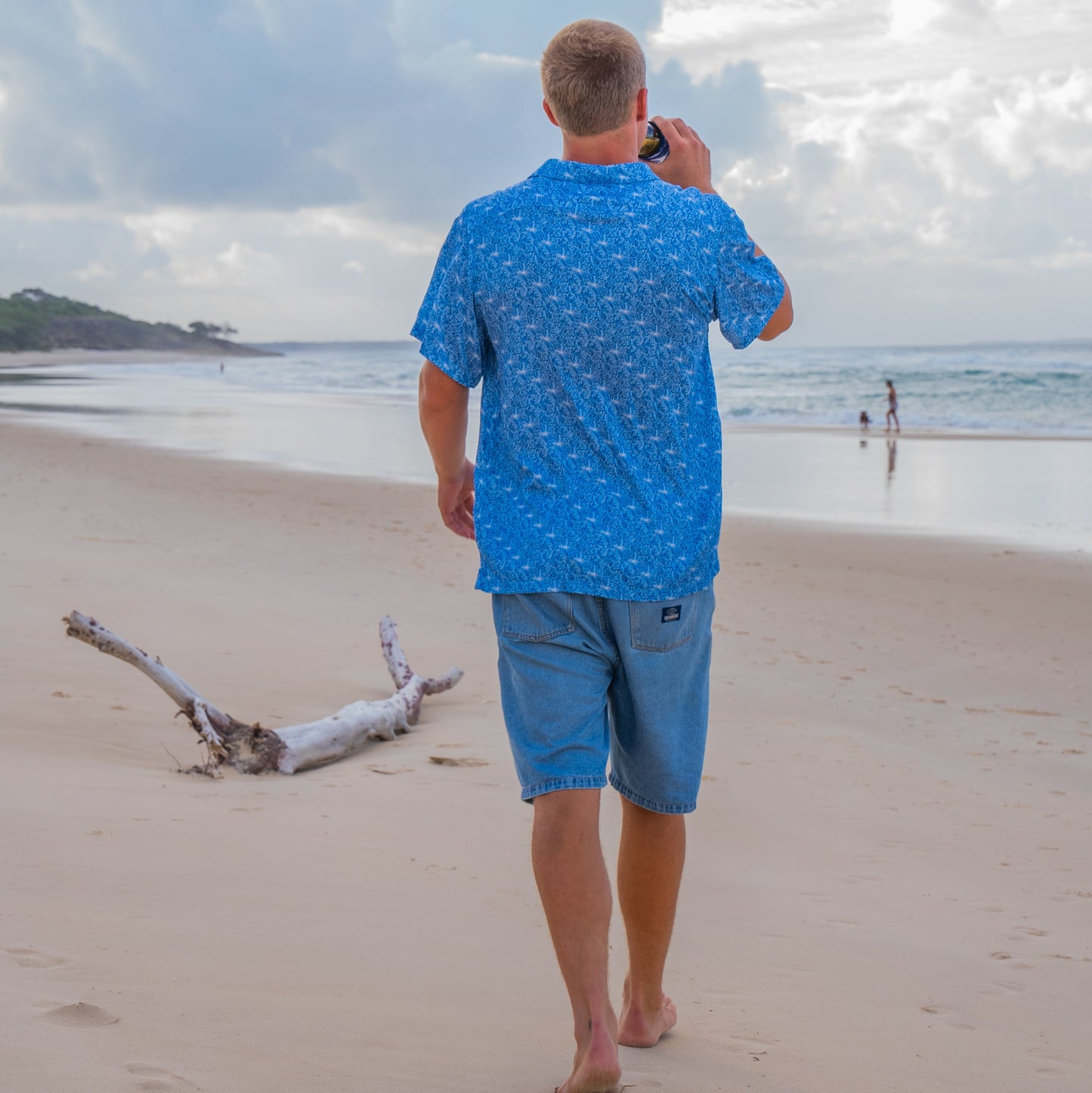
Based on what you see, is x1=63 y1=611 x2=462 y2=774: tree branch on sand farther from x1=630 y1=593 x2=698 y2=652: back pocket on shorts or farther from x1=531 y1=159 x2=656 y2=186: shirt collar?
x1=531 y1=159 x2=656 y2=186: shirt collar

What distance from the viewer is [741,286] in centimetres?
207

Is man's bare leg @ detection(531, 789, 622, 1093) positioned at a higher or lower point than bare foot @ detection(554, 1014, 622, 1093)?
higher

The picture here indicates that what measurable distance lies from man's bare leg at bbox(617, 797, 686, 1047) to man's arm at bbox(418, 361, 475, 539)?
2.22 feet

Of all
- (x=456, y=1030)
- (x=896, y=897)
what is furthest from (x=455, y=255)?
(x=896, y=897)

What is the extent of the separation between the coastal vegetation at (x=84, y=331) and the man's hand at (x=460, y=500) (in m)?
102

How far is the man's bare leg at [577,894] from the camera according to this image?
206 centimetres

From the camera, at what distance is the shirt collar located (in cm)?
207

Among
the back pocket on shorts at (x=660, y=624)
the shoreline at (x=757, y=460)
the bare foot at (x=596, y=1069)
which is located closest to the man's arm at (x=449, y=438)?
the back pocket on shorts at (x=660, y=624)

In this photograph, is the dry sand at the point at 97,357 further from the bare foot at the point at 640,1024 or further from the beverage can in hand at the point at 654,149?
the bare foot at the point at 640,1024

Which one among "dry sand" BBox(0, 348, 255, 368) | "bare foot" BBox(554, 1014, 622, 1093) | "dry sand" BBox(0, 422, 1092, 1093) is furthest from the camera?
"dry sand" BBox(0, 348, 255, 368)

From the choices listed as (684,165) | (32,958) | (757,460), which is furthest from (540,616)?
(757,460)

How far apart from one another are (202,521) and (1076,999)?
10.6 metres

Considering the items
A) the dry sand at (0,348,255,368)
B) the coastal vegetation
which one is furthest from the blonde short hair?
the coastal vegetation

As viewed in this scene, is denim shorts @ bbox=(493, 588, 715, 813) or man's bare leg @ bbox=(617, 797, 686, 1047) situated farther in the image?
man's bare leg @ bbox=(617, 797, 686, 1047)
